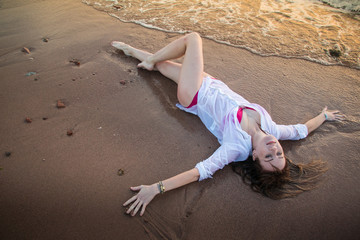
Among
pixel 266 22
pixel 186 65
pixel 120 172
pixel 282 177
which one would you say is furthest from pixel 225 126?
pixel 266 22

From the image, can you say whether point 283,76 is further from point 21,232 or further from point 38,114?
point 21,232

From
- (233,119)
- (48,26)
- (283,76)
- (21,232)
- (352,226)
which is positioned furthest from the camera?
(48,26)

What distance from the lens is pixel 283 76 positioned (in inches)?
140

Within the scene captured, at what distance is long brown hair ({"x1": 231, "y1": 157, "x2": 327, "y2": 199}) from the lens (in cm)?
222

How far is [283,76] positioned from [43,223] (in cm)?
366

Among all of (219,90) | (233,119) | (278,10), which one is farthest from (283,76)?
(278,10)

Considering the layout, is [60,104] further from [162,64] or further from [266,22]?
[266,22]

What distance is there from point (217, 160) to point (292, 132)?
106 cm

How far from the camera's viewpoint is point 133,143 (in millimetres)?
2555

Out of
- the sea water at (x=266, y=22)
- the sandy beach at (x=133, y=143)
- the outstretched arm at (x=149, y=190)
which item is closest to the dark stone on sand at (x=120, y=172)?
the sandy beach at (x=133, y=143)

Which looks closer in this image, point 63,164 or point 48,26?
point 63,164

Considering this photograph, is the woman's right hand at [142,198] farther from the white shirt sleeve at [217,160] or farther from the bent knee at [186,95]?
the bent knee at [186,95]

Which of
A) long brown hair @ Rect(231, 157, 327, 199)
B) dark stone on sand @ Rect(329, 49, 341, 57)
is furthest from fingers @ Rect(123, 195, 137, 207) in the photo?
dark stone on sand @ Rect(329, 49, 341, 57)

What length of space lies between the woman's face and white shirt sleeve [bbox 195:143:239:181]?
0.25 meters
